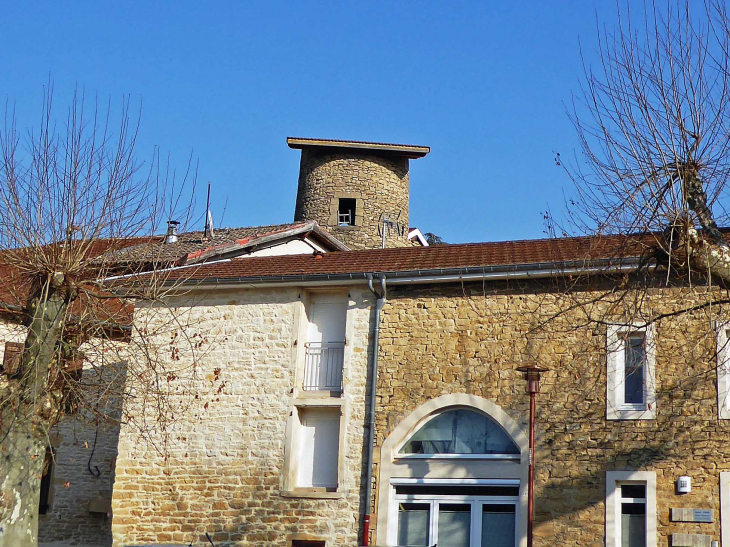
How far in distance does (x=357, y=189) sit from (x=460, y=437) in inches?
710

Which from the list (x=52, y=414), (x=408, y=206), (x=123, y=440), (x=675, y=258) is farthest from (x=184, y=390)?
(x=408, y=206)

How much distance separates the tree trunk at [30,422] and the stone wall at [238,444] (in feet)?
12.2

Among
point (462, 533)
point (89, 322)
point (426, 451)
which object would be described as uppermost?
point (89, 322)

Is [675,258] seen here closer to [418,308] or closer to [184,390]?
[418,308]

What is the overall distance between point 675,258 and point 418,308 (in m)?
6.32

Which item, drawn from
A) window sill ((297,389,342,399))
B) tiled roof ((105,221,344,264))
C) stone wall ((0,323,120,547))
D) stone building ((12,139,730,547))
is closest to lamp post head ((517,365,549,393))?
stone building ((12,139,730,547))

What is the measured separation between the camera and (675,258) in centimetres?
1041

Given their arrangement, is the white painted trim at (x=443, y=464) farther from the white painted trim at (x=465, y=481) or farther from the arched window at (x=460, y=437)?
the arched window at (x=460, y=437)

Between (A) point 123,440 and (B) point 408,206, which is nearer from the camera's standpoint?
(A) point 123,440

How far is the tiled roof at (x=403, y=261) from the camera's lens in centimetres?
1636

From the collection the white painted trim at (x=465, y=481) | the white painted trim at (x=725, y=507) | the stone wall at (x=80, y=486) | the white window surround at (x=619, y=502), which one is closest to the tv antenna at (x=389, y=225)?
the stone wall at (x=80, y=486)

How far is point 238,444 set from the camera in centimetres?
1639


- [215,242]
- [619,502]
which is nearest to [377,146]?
[215,242]

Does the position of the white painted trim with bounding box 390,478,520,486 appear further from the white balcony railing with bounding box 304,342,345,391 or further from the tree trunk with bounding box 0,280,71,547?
the tree trunk with bounding box 0,280,71,547
